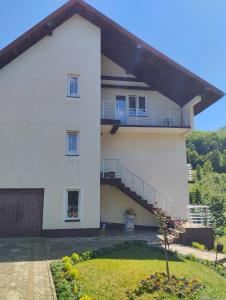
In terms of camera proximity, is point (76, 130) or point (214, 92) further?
point (214, 92)

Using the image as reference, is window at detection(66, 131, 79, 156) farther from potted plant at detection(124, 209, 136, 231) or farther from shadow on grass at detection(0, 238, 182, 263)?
potted plant at detection(124, 209, 136, 231)

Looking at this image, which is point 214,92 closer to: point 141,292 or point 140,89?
point 140,89

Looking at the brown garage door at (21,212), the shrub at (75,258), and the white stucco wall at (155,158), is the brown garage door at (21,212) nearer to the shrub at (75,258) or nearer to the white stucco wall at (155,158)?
the white stucco wall at (155,158)

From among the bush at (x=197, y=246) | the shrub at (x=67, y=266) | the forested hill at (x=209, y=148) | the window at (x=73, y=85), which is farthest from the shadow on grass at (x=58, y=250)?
the forested hill at (x=209, y=148)

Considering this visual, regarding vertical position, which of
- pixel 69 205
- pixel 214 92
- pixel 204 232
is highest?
pixel 214 92

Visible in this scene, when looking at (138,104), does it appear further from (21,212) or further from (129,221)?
(21,212)

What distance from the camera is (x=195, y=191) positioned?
35469mm

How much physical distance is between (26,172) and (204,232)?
1008cm

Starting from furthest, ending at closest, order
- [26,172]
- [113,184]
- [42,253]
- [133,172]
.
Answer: [133,172]
[113,184]
[26,172]
[42,253]

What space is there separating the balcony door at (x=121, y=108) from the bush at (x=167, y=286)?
39.3ft

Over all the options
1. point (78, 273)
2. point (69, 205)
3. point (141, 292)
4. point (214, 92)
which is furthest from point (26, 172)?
point (214, 92)

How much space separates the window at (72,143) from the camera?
17.2 meters

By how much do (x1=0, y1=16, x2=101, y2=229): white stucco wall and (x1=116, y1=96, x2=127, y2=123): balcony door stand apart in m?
2.77

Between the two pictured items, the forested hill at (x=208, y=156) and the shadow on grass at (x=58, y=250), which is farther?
the forested hill at (x=208, y=156)
